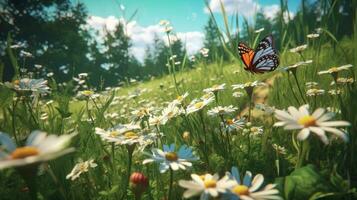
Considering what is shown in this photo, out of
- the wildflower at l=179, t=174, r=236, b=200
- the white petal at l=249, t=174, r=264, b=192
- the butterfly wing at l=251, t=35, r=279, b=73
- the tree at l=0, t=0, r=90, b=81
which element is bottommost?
the white petal at l=249, t=174, r=264, b=192

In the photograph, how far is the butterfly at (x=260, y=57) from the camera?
134 inches

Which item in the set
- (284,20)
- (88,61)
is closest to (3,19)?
(88,61)

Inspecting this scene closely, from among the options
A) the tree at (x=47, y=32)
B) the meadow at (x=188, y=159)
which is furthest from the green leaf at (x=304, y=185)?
the tree at (x=47, y=32)

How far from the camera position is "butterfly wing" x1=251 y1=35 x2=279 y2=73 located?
3.36 metres

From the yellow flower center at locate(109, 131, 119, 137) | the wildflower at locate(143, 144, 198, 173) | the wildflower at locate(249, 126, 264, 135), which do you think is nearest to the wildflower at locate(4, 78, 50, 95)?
the yellow flower center at locate(109, 131, 119, 137)

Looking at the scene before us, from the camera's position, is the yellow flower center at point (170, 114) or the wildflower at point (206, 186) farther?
the yellow flower center at point (170, 114)

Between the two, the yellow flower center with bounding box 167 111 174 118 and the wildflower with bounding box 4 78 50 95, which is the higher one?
the wildflower with bounding box 4 78 50 95

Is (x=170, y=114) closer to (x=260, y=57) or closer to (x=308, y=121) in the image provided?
(x=308, y=121)

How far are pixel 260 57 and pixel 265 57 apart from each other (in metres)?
0.05

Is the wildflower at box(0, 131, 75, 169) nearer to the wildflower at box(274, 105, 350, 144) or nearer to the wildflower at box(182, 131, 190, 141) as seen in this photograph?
the wildflower at box(274, 105, 350, 144)

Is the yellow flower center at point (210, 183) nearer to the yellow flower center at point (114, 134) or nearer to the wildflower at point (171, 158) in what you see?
the wildflower at point (171, 158)

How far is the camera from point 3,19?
28516 mm

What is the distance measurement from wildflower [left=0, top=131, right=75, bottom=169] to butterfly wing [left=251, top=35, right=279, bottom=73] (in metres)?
2.73

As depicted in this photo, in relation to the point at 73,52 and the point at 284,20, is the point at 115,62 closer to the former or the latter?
the point at 73,52
